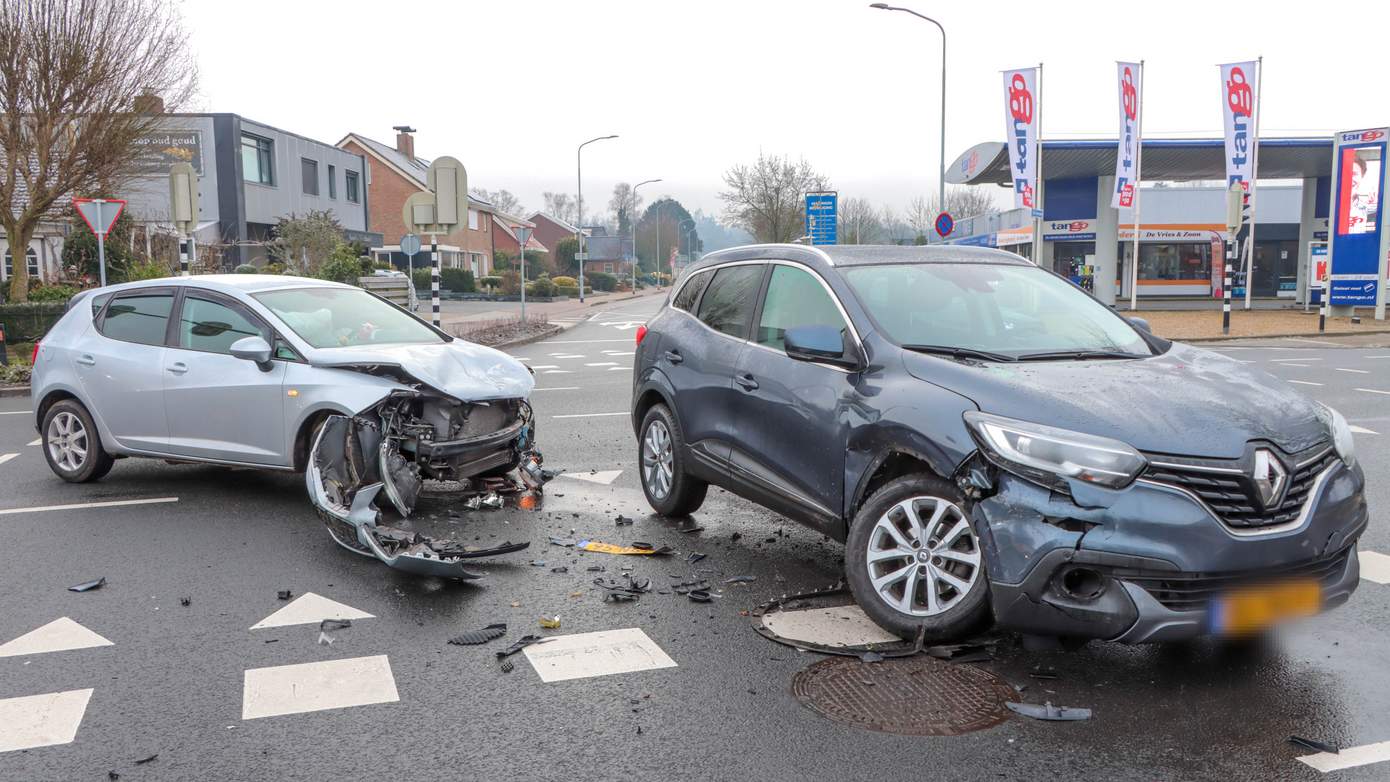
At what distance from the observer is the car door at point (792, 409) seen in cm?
480

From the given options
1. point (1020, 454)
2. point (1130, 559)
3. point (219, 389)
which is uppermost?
point (1020, 454)

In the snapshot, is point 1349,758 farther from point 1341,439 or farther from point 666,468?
point 666,468

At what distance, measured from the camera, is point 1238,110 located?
1236 inches

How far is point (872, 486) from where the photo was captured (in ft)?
15.1

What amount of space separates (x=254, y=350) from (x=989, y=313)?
4671mm

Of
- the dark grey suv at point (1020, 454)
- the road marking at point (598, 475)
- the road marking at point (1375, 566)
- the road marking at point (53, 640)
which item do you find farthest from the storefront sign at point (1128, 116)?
the road marking at point (53, 640)

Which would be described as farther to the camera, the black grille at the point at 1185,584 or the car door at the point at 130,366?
the car door at the point at 130,366

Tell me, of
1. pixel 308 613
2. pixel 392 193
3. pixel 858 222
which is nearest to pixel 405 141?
pixel 392 193

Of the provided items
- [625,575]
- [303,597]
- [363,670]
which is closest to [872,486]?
[625,575]

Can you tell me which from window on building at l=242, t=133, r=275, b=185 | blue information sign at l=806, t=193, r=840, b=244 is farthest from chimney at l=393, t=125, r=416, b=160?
blue information sign at l=806, t=193, r=840, b=244

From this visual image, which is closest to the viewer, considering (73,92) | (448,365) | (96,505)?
(448,365)

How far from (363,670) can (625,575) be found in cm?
162

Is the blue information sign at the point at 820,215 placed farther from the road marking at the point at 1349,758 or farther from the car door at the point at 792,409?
the road marking at the point at 1349,758

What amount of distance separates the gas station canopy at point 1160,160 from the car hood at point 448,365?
33.9 meters
